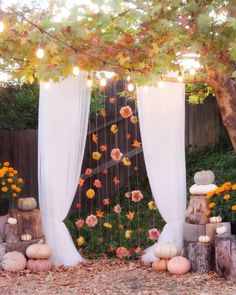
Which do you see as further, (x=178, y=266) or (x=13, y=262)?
(x=13, y=262)

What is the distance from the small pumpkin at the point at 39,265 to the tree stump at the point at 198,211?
1533 mm

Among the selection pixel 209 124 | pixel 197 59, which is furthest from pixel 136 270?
pixel 209 124

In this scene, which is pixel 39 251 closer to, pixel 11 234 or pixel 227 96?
pixel 11 234

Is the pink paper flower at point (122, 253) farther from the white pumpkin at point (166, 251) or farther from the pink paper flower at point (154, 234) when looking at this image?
the white pumpkin at point (166, 251)

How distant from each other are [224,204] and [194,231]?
1.36 ft

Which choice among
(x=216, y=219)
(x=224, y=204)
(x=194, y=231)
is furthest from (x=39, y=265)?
(x=224, y=204)

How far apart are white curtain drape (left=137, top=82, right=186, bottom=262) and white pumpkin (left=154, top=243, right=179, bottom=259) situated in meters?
0.20

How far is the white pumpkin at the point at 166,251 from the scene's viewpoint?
5.68 m

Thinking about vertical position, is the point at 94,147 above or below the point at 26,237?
above

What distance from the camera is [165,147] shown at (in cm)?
600

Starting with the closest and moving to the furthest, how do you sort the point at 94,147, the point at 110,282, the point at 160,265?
the point at 110,282
the point at 160,265
the point at 94,147

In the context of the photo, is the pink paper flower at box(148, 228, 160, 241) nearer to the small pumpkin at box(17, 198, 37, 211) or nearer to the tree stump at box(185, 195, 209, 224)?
the tree stump at box(185, 195, 209, 224)

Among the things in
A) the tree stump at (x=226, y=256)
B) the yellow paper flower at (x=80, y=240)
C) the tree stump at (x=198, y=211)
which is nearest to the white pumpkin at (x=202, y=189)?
the tree stump at (x=198, y=211)

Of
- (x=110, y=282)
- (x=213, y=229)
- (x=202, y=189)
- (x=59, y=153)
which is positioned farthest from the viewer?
(x=59, y=153)
